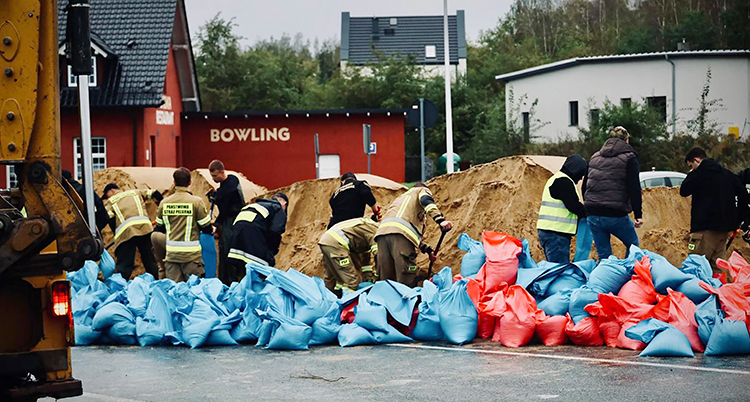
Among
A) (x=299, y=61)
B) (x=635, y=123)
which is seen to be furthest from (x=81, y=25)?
(x=299, y=61)

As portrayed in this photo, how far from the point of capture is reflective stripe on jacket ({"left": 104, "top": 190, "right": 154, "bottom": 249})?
14.6 metres

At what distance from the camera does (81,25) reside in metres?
5.74

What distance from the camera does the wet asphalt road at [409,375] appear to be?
745 cm

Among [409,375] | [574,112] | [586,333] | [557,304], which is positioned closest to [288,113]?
[574,112]

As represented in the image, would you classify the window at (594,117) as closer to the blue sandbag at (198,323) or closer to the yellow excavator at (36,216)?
the blue sandbag at (198,323)

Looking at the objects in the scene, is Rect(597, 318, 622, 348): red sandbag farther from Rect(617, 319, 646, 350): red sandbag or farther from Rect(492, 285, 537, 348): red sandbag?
Rect(492, 285, 537, 348): red sandbag

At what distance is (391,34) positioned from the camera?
271 feet

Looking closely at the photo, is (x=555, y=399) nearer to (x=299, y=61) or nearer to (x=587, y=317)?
(x=587, y=317)

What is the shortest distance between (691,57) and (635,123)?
5.27m

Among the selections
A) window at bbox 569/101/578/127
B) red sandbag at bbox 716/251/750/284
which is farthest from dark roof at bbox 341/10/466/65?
red sandbag at bbox 716/251/750/284

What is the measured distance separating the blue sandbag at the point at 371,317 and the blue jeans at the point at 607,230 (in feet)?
9.01

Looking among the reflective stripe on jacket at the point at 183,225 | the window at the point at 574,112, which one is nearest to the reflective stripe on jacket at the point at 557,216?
the reflective stripe on jacket at the point at 183,225

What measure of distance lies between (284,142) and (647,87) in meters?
13.8

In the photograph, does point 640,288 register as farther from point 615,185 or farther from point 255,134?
point 255,134
